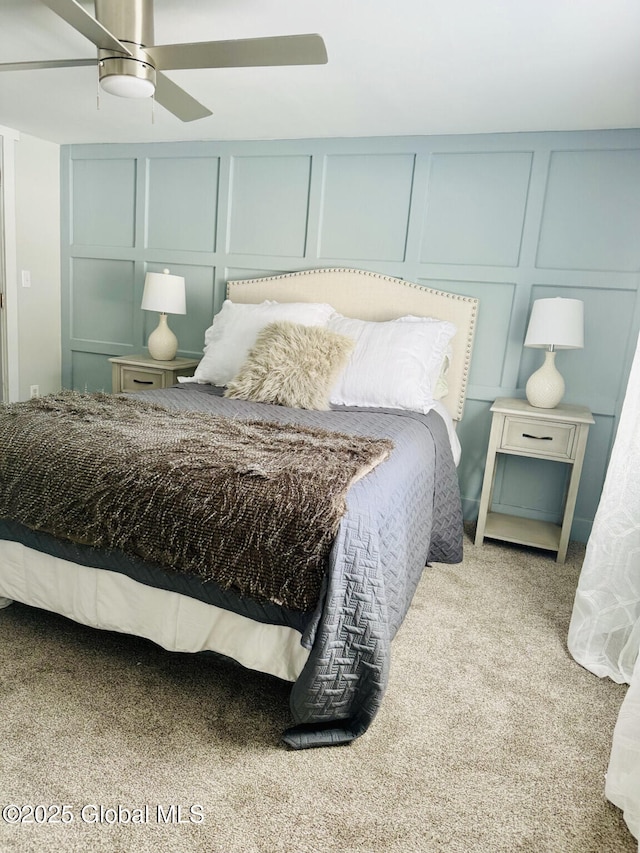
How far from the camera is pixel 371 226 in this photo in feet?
11.1

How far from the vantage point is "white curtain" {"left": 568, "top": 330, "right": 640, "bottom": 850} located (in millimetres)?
1855

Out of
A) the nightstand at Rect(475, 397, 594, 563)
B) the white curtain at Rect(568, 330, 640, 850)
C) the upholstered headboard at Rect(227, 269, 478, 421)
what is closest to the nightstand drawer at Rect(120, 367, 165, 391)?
the upholstered headboard at Rect(227, 269, 478, 421)

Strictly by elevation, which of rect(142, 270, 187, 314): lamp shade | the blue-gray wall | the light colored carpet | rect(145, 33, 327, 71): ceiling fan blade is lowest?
the light colored carpet

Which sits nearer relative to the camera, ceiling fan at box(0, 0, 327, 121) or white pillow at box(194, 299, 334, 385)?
ceiling fan at box(0, 0, 327, 121)

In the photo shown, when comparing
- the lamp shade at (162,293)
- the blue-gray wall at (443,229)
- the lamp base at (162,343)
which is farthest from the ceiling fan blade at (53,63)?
the lamp base at (162,343)

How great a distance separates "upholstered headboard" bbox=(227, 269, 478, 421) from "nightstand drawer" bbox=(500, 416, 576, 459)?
439mm

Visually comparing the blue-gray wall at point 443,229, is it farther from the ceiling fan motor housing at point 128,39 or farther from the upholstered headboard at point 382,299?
the ceiling fan motor housing at point 128,39

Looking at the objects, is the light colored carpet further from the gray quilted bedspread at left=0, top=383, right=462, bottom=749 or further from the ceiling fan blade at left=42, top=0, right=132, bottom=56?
the ceiling fan blade at left=42, top=0, right=132, bottom=56

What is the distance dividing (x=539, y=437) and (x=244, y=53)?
6.80 feet

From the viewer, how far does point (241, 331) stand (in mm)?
3088

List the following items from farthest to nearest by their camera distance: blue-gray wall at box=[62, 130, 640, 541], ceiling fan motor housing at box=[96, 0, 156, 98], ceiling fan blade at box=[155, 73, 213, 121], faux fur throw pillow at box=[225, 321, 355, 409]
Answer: blue-gray wall at box=[62, 130, 640, 541] < faux fur throw pillow at box=[225, 321, 355, 409] < ceiling fan blade at box=[155, 73, 213, 121] < ceiling fan motor housing at box=[96, 0, 156, 98]

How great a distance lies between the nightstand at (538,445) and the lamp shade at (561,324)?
34cm

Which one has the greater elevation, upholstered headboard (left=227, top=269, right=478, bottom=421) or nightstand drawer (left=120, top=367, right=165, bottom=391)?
upholstered headboard (left=227, top=269, right=478, bottom=421)

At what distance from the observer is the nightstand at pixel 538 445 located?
2748mm
